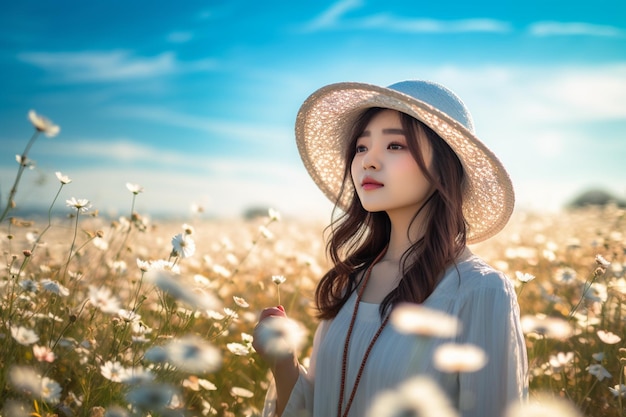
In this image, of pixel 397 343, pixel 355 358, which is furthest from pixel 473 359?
pixel 355 358

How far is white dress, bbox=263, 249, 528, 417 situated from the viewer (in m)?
1.61

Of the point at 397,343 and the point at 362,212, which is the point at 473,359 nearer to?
the point at 397,343

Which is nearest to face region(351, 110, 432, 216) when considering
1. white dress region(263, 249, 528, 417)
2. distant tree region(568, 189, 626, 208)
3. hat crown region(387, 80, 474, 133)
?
hat crown region(387, 80, 474, 133)

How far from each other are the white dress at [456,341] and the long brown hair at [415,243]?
59 mm

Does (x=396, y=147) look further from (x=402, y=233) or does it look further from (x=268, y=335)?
(x=268, y=335)

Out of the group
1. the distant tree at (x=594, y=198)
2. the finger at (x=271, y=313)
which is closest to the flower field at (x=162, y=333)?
the finger at (x=271, y=313)

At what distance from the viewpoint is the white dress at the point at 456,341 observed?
1.61 meters

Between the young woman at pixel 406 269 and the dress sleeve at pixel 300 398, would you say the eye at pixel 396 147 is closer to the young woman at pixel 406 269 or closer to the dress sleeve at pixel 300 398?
the young woman at pixel 406 269

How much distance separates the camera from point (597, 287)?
8.43 feet

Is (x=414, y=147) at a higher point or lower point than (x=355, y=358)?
higher

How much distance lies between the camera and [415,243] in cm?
204

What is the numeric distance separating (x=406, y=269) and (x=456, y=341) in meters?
0.36

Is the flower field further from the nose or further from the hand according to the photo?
the nose

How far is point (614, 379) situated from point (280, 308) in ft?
4.87
